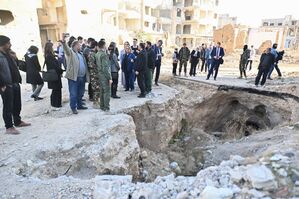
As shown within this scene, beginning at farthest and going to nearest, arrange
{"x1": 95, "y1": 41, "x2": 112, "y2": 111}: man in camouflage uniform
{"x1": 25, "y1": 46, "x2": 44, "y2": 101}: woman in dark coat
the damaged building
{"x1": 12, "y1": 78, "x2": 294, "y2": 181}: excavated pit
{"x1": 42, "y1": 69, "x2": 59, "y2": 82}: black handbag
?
1. the damaged building
2. {"x1": 25, "y1": 46, "x2": 44, "y2": 101}: woman in dark coat
3. {"x1": 42, "y1": 69, "x2": 59, "y2": 82}: black handbag
4. {"x1": 95, "y1": 41, "x2": 112, "y2": 111}: man in camouflage uniform
5. {"x1": 12, "y1": 78, "x2": 294, "y2": 181}: excavated pit

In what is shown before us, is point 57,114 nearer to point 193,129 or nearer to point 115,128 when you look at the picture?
point 115,128

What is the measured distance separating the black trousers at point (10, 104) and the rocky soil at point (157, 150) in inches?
11.6

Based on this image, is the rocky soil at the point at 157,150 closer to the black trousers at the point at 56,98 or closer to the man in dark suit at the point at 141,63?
the black trousers at the point at 56,98

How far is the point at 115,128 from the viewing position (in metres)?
4.82

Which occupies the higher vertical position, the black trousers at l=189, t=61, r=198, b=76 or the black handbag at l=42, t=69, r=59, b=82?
the black handbag at l=42, t=69, r=59, b=82

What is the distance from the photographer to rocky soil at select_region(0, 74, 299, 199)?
2.76 meters

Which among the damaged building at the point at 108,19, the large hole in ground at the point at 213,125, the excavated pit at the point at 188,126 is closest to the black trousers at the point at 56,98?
the excavated pit at the point at 188,126

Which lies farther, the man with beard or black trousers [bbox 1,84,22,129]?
black trousers [bbox 1,84,22,129]

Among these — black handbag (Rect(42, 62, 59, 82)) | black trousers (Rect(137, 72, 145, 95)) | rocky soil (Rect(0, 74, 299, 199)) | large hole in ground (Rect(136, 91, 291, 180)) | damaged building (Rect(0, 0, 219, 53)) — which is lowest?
large hole in ground (Rect(136, 91, 291, 180))

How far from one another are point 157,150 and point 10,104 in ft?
14.5

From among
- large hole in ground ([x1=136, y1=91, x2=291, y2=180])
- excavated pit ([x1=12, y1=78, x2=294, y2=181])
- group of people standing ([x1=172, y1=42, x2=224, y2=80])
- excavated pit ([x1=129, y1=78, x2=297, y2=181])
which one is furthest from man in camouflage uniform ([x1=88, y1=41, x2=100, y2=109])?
group of people standing ([x1=172, y1=42, x2=224, y2=80])

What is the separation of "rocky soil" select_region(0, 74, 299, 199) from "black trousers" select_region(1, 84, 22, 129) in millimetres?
296

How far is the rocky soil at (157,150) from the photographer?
2.76 meters

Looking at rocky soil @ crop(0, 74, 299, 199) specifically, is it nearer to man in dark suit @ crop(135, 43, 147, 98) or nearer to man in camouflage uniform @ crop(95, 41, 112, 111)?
man in camouflage uniform @ crop(95, 41, 112, 111)
